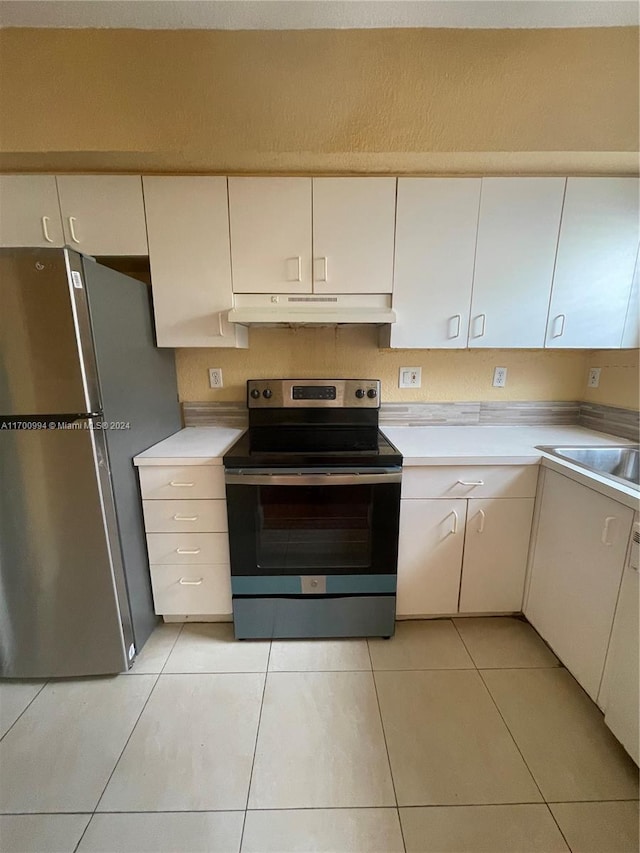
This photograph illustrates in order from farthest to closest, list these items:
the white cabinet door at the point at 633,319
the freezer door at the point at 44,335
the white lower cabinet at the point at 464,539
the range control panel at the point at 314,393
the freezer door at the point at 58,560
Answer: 1. the range control panel at the point at 314,393
2. the white cabinet door at the point at 633,319
3. the white lower cabinet at the point at 464,539
4. the freezer door at the point at 58,560
5. the freezer door at the point at 44,335

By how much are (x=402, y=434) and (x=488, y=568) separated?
0.76 m

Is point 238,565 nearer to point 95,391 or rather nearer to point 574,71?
point 95,391

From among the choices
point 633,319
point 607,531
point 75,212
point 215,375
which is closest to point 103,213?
point 75,212

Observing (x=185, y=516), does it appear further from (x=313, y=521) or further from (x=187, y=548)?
(x=313, y=521)

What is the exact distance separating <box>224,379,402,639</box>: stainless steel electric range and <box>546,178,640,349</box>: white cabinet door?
1.11 meters

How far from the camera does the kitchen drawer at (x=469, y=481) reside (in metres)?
Answer: 1.45

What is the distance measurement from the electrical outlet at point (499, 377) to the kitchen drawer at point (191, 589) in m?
1.79

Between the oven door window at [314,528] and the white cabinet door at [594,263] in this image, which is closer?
the oven door window at [314,528]

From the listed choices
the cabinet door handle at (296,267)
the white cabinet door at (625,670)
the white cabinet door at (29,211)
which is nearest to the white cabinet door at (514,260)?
the cabinet door handle at (296,267)

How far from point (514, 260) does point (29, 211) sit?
2.22 metres

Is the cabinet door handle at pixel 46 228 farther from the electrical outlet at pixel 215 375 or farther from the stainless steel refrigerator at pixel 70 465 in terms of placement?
the electrical outlet at pixel 215 375

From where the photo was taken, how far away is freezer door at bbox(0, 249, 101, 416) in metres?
1.05

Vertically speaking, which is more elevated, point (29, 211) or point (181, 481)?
point (29, 211)

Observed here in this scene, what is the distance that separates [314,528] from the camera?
1450 millimetres
